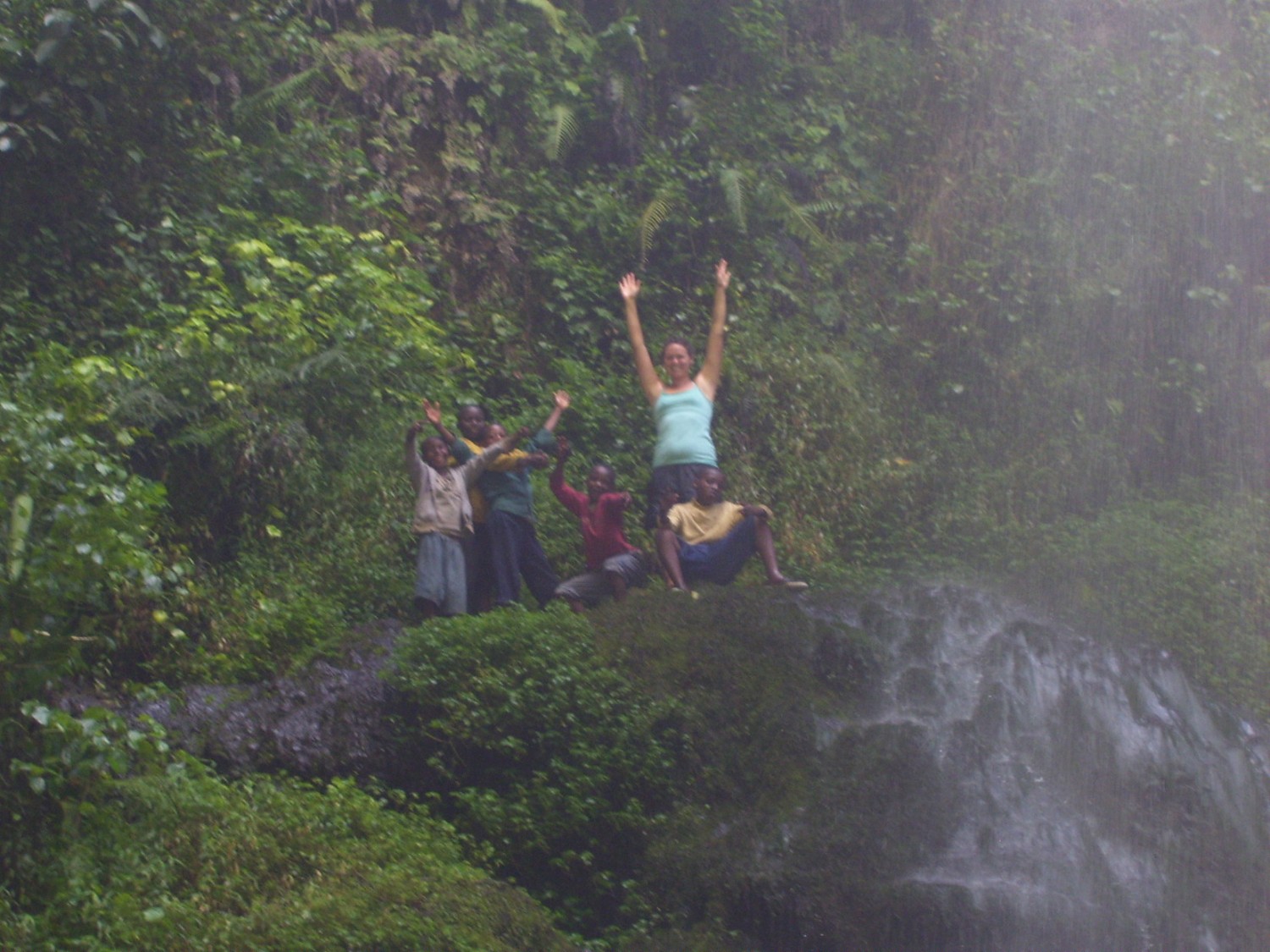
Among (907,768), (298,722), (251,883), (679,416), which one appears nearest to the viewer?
(251,883)

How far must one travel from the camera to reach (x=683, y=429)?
9.84 meters

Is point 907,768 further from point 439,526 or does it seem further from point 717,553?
point 439,526

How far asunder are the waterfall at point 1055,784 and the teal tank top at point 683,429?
1.47 metres

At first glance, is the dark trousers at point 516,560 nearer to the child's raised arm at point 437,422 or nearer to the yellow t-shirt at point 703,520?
the child's raised arm at point 437,422

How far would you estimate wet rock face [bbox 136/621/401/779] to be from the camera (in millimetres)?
7156

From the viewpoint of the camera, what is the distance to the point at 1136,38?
1822 cm

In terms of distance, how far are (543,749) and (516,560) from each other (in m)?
1.82

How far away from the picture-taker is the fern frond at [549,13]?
14.1 m

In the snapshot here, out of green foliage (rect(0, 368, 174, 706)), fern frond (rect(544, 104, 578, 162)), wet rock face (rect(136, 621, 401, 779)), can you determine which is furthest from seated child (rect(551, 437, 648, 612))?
fern frond (rect(544, 104, 578, 162))

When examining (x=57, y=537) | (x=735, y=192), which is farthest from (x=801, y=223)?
(x=57, y=537)

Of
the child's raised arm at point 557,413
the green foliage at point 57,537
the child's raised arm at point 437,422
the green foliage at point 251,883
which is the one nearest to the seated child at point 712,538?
the child's raised arm at point 557,413

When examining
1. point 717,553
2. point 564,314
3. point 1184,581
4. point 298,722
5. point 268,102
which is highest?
point 268,102

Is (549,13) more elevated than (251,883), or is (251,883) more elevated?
(549,13)

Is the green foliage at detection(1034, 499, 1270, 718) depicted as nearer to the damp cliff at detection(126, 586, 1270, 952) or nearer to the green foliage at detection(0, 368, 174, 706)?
the damp cliff at detection(126, 586, 1270, 952)
